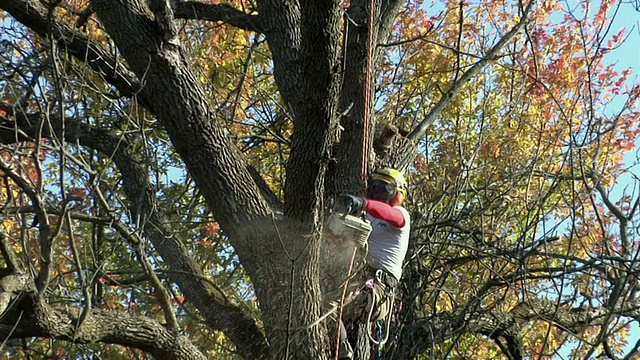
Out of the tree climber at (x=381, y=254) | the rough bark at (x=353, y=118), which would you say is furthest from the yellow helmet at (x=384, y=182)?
the rough bark at (x=353, y=118)

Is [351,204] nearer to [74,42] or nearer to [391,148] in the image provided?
[391,148]

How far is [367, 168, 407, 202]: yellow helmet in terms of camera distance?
17.0 ft

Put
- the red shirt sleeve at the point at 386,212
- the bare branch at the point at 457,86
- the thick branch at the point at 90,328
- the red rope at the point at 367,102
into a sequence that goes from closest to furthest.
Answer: the thick branch at the point at 90,328, the red rope at the point at 367,102, the red shirt sleeve at the point at 386,212, the bare branch at the point at 457,86

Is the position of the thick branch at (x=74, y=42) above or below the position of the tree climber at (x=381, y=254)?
above

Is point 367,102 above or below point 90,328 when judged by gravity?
above

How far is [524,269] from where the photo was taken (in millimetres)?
5805

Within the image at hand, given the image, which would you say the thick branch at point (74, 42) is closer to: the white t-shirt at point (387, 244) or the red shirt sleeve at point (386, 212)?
the red shirt sleeve at point (386, 212)

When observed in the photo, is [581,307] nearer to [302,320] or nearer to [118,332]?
[302,320]

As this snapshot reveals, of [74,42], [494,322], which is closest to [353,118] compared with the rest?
[74,42]

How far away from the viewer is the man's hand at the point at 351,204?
433cm

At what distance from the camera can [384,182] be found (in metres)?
5.18

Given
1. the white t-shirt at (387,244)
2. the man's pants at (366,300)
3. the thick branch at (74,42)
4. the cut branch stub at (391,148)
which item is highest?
the thick branch at (74,42)

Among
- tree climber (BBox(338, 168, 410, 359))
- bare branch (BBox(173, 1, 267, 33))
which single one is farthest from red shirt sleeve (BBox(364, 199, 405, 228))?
bare branch (BBox(173, 1, 267, 33))

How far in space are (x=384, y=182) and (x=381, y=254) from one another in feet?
1.55
